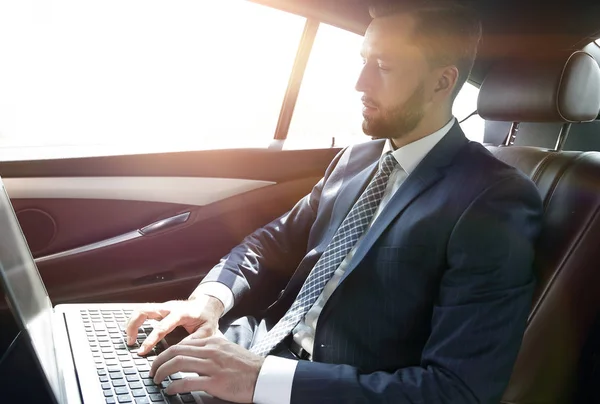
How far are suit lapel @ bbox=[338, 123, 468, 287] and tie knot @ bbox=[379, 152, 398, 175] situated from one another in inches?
3.9

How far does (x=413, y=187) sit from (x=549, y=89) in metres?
0.52

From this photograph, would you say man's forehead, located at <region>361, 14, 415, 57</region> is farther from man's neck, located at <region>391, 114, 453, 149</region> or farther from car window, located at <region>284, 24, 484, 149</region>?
car window, located at <region>284, 24, 484, 149</region>

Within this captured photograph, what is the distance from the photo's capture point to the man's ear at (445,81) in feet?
4.60

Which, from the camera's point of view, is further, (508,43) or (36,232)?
(508,43)

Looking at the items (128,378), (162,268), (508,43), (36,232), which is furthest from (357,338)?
(508,43)

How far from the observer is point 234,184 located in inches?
90.5

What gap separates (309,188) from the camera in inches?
94.3

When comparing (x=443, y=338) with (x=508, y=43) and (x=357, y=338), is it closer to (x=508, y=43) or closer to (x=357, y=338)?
(x=357, y=338)

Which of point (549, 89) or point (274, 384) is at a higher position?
point (549, 89)

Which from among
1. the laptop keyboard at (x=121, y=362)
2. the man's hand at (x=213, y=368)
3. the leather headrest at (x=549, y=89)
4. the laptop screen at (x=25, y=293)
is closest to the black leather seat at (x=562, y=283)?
the leather headrest at (x=549, y=89)

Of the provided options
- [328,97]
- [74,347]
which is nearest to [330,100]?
[328,97]

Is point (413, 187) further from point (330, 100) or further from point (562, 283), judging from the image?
point (330, 100)

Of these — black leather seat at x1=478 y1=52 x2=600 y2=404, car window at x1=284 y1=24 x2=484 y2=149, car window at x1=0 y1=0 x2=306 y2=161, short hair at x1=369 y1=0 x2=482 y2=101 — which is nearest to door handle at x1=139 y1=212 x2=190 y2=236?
car window at x1=0 y1=0 x2=306 y2=161

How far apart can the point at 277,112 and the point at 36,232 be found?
102cm
